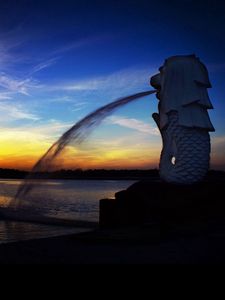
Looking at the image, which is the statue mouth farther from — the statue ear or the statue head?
the statue ear

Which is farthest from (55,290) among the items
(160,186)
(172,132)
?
(172,132)

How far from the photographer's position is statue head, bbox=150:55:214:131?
46.2ft

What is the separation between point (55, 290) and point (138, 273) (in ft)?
4.41

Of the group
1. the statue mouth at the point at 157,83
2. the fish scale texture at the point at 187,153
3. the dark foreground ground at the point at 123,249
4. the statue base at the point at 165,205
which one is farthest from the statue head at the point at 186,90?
the dark foreground ground at the point at 123,249

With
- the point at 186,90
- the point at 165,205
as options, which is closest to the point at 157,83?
the point at 186,90

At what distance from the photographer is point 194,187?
44.0 ft

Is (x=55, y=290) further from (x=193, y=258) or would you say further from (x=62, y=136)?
(x=62, y=136)

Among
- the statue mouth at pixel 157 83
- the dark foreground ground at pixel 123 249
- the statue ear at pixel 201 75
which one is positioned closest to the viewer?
the dark foreground ground at pixel 123 249

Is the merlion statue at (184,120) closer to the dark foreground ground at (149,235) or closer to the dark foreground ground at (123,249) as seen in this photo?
the dark foreground ground at (149,235)

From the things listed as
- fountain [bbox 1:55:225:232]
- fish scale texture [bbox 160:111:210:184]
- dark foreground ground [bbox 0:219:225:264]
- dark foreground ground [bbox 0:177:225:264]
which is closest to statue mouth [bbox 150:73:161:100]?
fountain [bbox 1:55:225:232]

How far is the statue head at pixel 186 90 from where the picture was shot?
14.1 m

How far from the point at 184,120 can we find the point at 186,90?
3.62 feet

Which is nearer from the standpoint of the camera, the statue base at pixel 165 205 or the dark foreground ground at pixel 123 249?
the dark foreground ground at pixel 123 249

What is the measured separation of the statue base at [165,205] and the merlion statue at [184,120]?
660 millimetres
